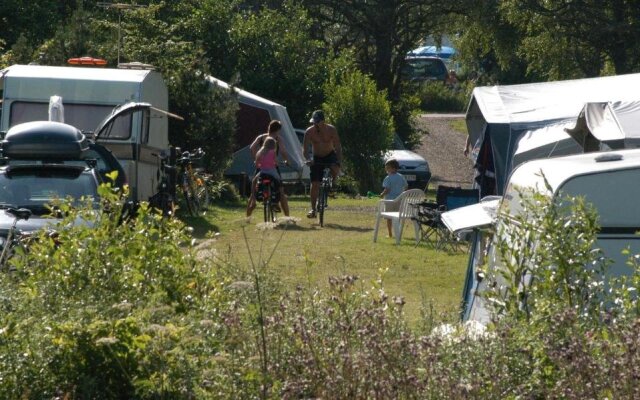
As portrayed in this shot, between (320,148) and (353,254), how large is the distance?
388cm

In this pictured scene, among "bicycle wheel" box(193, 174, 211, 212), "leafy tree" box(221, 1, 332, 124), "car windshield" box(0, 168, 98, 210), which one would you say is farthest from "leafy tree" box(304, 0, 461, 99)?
"car windshield" box(0, 168, 98, 210)

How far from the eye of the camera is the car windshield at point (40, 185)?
11884mm

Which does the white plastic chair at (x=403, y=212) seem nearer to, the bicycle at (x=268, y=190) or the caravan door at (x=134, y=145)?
the bicycle at (x=268, y=190)

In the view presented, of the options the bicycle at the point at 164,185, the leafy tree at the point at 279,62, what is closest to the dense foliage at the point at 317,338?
the bicycle at the point at 164,185

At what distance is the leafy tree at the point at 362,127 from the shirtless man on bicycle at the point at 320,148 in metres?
9.27

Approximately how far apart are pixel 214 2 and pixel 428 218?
15798 mm

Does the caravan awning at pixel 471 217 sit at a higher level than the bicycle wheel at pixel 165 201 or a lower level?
higher

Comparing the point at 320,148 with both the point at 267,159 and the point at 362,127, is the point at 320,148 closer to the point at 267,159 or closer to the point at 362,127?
the point at 267,159

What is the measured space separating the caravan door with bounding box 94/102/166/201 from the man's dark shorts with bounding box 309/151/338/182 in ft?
8.05

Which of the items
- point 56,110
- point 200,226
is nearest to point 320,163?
point 200,226

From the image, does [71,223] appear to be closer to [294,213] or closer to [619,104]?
[619,104]

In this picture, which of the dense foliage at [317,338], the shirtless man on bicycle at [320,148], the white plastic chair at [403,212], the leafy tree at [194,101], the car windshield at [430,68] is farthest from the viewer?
the car windshield at [430,68]

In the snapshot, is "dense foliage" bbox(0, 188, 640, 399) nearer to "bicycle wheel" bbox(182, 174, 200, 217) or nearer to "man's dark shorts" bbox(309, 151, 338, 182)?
"man's dark shorts" bbox(309, 151, 338, 182)

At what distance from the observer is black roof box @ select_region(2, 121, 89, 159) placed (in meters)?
12.7
